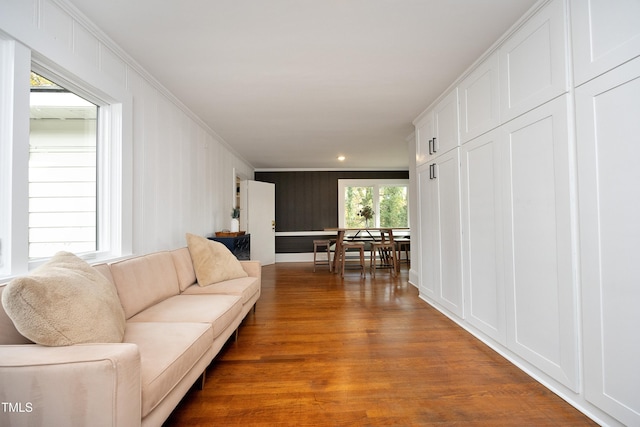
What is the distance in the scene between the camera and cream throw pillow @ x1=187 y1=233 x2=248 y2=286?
9.05ft

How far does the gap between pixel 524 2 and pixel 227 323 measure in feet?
9.41

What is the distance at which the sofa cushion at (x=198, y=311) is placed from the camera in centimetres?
183

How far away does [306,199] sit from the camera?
746 centimetres

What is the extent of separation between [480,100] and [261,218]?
5.06 m

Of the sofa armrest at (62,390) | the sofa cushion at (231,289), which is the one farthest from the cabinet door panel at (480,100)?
the sofa armrest at (62,390)

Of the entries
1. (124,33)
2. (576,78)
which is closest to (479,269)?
(576,78)

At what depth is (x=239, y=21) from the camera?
1934mm

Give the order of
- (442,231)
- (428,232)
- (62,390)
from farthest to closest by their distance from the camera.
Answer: (428,232) < (442,231) < (62,390)

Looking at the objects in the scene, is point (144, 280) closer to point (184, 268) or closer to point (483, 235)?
point (184, 268)

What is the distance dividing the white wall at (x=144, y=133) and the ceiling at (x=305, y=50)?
132mm

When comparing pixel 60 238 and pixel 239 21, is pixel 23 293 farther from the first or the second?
pixel 239 21

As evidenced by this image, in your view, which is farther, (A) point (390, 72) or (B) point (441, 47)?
(A) point (390, 72)

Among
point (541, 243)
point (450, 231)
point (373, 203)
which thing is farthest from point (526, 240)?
point (373, 203)

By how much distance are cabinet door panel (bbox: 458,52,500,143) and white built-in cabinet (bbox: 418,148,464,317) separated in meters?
0.31
